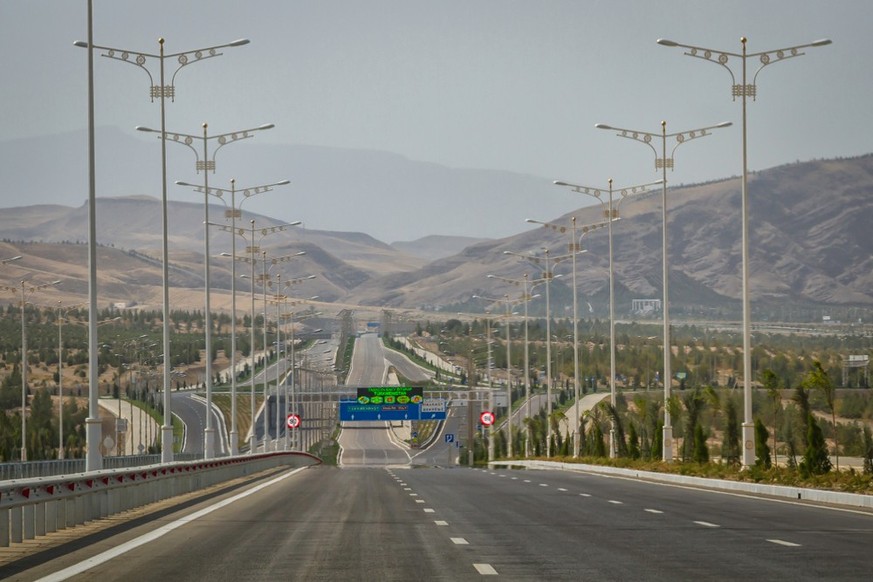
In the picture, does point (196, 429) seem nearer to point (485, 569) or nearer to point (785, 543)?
point (785, 543)

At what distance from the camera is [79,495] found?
97.1 ft

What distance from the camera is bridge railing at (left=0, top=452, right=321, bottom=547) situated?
2514 cm

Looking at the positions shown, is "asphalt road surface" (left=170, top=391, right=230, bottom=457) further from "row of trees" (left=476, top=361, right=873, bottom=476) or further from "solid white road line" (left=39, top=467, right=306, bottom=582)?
"solid white road line" (left=39, top=467, right=306, bottom=582)

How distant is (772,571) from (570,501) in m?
18.2

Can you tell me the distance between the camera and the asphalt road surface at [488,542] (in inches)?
778

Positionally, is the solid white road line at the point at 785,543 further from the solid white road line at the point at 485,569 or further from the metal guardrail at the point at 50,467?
the metal guardrail at the point at 50,467

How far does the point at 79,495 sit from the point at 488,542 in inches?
346

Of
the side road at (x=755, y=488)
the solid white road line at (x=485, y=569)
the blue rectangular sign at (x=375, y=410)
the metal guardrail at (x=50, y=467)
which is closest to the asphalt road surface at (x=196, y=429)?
the blue rectangular sign at (x=375, y=410)

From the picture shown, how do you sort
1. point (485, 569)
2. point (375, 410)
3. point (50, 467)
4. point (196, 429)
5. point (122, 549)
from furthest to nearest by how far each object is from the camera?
point (196, 429), point (375, 410), point (50, 467), point (122, 549), point (485, 569)

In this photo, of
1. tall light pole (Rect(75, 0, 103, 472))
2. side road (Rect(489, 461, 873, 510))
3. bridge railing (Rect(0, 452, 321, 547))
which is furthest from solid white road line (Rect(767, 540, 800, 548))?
tall light pole (Rect(75, 0, 103, 472))

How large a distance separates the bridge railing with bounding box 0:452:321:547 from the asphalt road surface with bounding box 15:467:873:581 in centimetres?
127

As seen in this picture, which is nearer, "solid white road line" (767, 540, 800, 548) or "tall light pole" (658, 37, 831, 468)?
"solid white road line" (767, 540, 800, 548)

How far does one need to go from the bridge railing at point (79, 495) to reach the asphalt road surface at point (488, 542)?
1.27 meters

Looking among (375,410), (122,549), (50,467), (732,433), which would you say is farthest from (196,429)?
(122,549)
